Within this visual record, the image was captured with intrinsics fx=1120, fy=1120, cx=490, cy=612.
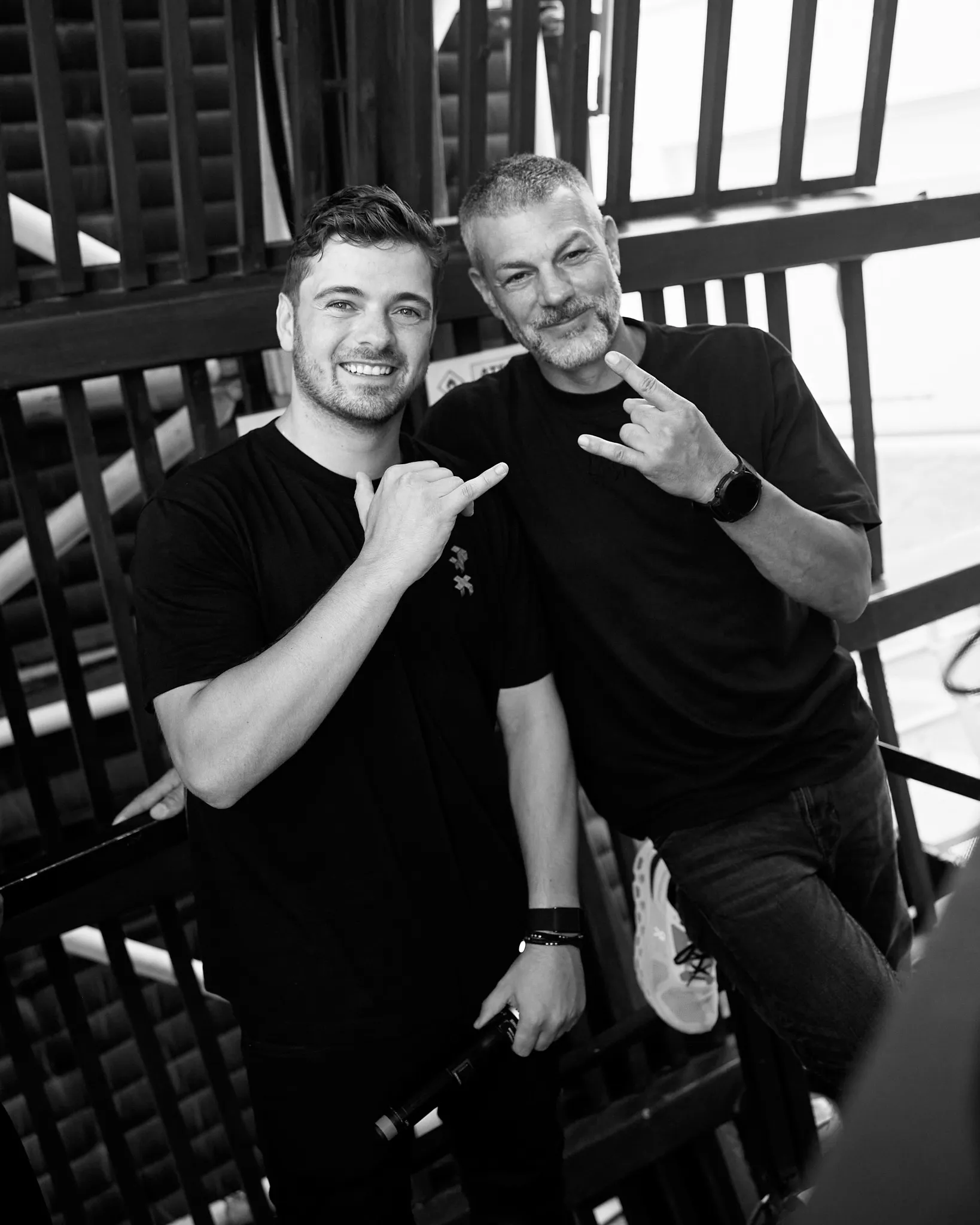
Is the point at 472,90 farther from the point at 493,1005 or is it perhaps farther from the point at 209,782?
the point at 493,1005

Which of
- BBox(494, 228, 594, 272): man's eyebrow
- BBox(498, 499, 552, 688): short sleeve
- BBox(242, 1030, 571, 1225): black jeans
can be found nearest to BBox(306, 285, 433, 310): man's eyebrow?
BBox(494, 228, 594, 272): man's eyebrow

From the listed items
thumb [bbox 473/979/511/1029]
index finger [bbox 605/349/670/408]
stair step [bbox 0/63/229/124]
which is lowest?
thumb [bbox 473/979/511/1029]

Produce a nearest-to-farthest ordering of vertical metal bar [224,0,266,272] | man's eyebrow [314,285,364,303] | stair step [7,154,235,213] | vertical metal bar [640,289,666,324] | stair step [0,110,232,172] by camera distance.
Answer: man's eyebrow [314,285,364,303] → vertical metal bar [224,0,266,272] → vertical metal bar [640,289,666,324] → stair step [0,110,232,172] → stair step [7,154,235,213]

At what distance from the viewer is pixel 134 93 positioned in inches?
124

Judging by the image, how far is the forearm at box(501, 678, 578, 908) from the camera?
5.43 ft

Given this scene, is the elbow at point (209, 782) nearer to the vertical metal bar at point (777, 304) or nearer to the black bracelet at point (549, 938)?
the black bracelet at point (549, 938)

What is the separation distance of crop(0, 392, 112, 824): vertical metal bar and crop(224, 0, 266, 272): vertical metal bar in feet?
1.63

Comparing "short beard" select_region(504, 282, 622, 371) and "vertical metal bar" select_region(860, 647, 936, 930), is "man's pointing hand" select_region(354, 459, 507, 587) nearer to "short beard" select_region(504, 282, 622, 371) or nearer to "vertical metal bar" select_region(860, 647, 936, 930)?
"short beard" select_region(504, 282, 622, 371)

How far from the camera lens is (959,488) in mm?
11672

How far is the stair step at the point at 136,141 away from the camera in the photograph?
10.2 feet

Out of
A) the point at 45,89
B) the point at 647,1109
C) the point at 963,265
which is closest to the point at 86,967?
the point at 647,1109

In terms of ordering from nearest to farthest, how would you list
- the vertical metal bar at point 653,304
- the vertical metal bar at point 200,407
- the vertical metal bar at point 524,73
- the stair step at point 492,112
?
the vertical metal bar at point 200,407, the vertical metal bar at point 524,73, the vertical metal bar at point 653,304, the stair step at point 492,112

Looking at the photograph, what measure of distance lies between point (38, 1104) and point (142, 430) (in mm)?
1181

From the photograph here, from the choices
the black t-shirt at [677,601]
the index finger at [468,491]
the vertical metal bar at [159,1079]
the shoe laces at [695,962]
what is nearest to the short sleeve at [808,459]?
the black t-shirt at [677,601]
